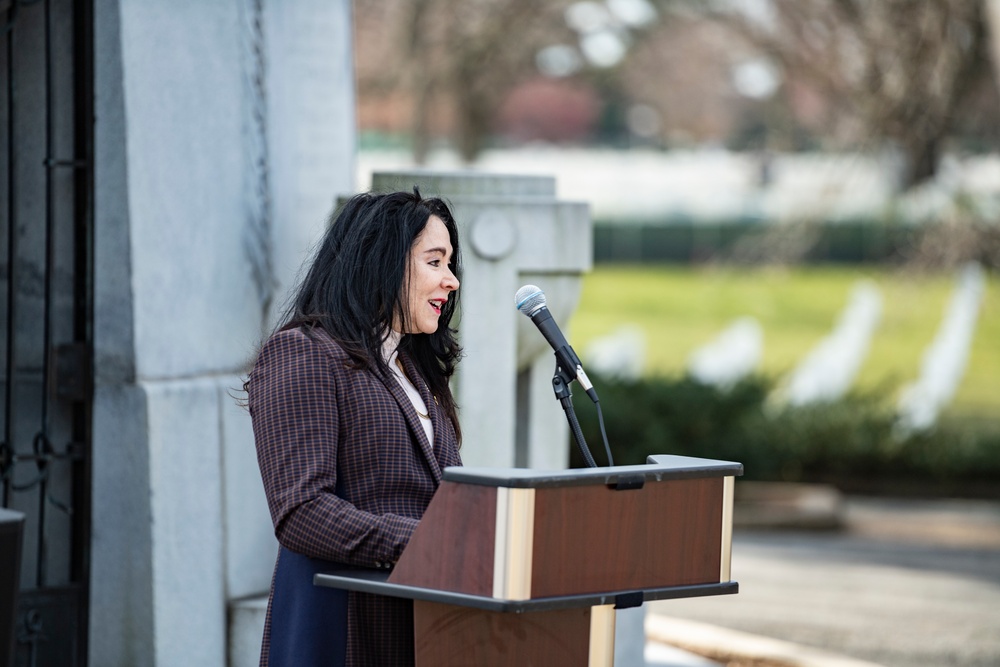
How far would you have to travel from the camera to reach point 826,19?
14.6m

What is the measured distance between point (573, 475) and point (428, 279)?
0.82m

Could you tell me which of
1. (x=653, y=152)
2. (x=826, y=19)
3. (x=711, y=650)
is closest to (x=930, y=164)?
(x=826, y=19)

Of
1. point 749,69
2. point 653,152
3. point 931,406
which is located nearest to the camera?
point 931,406

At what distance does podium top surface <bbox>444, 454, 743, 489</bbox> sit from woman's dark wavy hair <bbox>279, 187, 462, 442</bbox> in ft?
2.04

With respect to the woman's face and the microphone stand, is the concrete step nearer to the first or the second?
the woman's face

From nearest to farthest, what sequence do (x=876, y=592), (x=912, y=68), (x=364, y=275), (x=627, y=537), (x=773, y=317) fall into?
1. (x=627, y=537)
2. (x=364, y=275)
3. (x=876, y=592)
4. (x=912, y=68)
5. (x=773, y=317)

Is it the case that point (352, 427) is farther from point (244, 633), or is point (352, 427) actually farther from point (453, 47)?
point (453, 47)

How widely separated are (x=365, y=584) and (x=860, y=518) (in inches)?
437

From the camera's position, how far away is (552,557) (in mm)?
2752

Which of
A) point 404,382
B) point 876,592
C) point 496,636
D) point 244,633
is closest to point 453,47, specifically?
point 876,592

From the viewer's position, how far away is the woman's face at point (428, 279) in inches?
132

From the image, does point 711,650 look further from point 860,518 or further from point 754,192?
point 754,192

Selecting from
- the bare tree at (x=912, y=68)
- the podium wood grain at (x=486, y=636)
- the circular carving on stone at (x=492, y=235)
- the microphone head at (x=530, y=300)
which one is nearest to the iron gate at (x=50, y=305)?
the circular carving on stone at (x=492, y=235)

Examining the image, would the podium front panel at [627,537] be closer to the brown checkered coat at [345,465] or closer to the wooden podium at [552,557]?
the wooden podium at [552,557]
